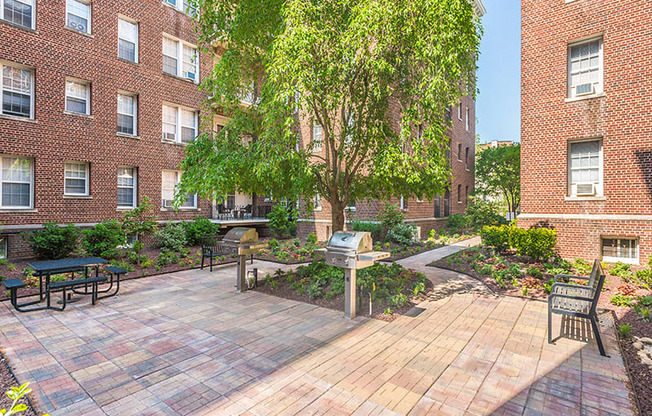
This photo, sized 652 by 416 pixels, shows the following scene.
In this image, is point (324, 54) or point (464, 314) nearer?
point (464, 314)

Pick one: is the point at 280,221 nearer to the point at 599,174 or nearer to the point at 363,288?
the point at 363,288

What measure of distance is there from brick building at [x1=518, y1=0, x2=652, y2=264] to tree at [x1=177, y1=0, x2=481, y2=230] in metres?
5.30

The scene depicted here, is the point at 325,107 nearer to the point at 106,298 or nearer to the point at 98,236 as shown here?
the point at 106,298

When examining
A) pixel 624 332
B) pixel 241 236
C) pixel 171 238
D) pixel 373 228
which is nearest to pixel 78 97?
pixel 171 238

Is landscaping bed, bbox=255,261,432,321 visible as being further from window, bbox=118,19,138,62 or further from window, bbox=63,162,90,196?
window, bbox=118,19,138,62

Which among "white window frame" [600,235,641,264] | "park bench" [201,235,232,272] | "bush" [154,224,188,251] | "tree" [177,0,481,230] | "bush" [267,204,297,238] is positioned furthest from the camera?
"bush" [267,204,297,238]

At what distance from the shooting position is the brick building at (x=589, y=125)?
9.74 meters

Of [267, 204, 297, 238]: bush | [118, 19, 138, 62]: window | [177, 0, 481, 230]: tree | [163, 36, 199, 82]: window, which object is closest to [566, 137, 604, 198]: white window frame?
[177, 0, 481, 230]: tree

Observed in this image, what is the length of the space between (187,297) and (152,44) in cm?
1384

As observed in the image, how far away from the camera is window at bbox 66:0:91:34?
13.3 metres

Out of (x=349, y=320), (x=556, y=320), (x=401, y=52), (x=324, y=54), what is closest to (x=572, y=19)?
(x=401, y=52)

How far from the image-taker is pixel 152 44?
1570 cm

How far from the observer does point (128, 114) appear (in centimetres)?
1522

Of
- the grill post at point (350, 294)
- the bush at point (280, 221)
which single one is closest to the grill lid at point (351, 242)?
the grill post at point (350, 294)
